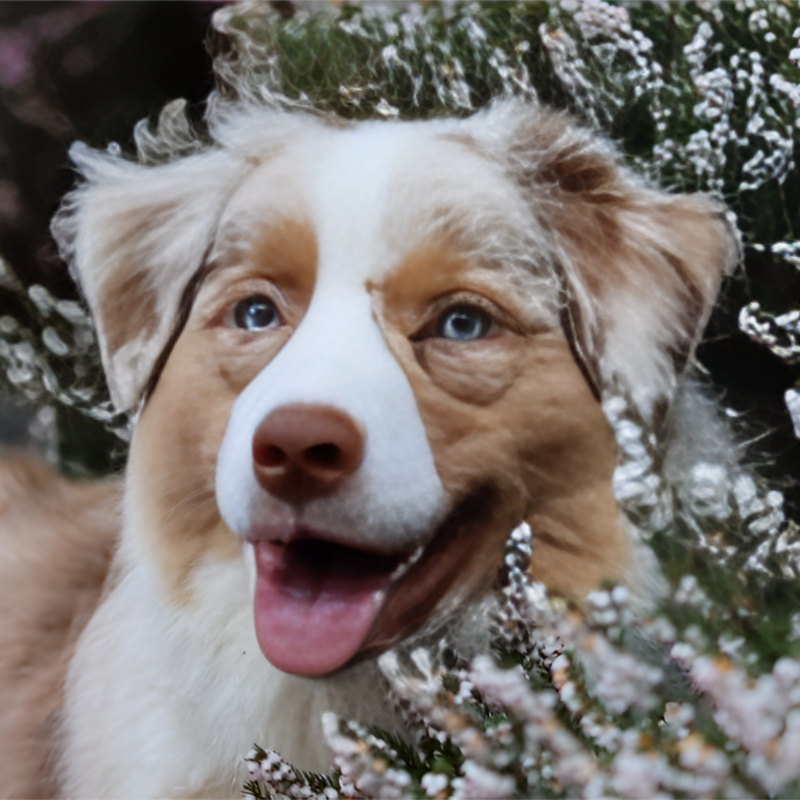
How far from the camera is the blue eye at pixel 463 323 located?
3.20ft

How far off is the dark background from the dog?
0.07 metres

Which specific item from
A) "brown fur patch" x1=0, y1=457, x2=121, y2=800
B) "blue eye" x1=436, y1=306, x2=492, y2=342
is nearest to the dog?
"blue eye" x1=436, y1=306, x2=492, y2=342

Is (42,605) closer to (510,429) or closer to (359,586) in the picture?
(359,586)

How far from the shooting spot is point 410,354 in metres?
0.97

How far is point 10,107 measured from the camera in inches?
44.4

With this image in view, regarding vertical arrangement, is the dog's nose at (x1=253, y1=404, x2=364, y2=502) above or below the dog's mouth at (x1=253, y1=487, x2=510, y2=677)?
above

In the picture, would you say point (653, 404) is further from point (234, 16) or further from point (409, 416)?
point (234, 16)

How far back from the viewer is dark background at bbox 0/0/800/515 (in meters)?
1.09

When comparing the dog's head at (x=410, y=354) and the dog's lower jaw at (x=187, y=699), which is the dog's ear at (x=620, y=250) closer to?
the dog's head at (x=410, y=354)

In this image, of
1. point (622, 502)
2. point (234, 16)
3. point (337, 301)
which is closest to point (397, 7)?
point (234, 16)

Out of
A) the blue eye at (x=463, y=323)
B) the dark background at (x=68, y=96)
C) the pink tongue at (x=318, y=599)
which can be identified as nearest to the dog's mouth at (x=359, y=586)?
the pink tongue at (x=318, y=599)

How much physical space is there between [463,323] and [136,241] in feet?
1.20

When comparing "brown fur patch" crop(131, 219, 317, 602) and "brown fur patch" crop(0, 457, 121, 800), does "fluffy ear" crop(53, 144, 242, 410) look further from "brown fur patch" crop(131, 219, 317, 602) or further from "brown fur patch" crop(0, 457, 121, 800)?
"brown fur patch" crop(0, 457, 121, 800)

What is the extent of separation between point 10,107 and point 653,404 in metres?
0.76
